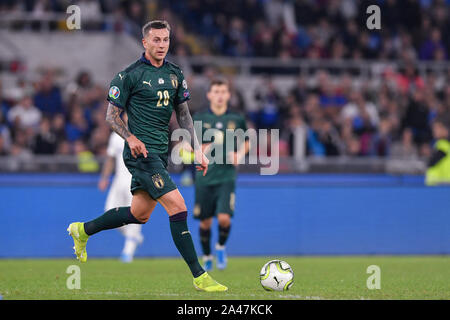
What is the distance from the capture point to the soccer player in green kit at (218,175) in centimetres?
1136

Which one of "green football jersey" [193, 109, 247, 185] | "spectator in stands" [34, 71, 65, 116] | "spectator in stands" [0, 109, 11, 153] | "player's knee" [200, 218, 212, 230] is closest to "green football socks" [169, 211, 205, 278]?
"green football jersey" [193, 109, 247, 185]

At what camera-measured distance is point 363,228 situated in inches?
591

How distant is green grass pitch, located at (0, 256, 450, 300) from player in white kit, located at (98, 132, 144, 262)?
0.31m

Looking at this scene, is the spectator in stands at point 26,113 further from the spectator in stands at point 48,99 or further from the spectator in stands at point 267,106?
the spectator in stands at point 267,106

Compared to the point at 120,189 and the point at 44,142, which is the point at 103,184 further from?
the point at 44,142

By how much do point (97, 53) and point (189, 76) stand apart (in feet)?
10.8

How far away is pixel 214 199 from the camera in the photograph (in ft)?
37.6

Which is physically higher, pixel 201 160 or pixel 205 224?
pixel 201 160

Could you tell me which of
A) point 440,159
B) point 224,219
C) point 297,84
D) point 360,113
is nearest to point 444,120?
point 440,159

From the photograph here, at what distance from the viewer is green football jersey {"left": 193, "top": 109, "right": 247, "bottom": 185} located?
Result: 37.4 feet

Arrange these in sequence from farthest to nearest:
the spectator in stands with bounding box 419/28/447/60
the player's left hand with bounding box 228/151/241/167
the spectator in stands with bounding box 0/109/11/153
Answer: the spectator in stands with bounding box 419/28/447/60 < the spectator in stands with bounding box 0/109/11/153 < the player's left hand with bounding box 228/151/241/167

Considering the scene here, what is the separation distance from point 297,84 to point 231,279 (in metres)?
9.54

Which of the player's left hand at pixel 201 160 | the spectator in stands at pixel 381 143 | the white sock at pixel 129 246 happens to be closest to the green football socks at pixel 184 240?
the player's left hand at pixel 201 160

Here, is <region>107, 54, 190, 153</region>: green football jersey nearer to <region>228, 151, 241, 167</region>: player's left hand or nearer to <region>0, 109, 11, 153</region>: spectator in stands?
<region>228, 151, 241, 167</region>: player's left hand
